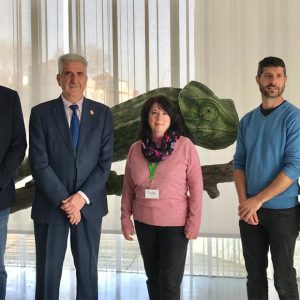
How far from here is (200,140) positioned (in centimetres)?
295

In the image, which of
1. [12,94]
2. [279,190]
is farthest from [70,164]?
[279,190]

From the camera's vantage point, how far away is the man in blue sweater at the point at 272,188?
1.88m

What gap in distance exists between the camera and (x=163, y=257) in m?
1.92

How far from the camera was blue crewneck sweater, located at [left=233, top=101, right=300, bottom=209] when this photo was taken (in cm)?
187

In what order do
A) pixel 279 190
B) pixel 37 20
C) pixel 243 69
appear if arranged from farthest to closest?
pixel 37 20
pixel 243 69
pixel 279 190

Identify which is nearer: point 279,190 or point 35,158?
point 279,190

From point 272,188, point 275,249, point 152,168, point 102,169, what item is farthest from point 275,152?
point 102,169

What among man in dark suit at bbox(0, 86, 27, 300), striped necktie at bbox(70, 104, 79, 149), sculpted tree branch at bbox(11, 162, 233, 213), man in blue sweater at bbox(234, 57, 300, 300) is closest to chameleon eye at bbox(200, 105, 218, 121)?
sculpted tree branch at bbox(11, 162, 233, 213)

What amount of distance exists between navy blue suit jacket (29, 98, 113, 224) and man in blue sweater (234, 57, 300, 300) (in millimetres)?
724

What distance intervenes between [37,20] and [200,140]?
1.67 meters

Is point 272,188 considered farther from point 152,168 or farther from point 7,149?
point 7,149

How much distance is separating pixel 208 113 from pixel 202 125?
0.29 feet

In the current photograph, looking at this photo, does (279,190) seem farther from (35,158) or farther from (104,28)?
(104,28)

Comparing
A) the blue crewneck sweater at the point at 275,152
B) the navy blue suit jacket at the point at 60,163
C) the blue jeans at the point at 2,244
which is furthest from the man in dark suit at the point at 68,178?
the blue crewneck sweater at the point at 275,152
